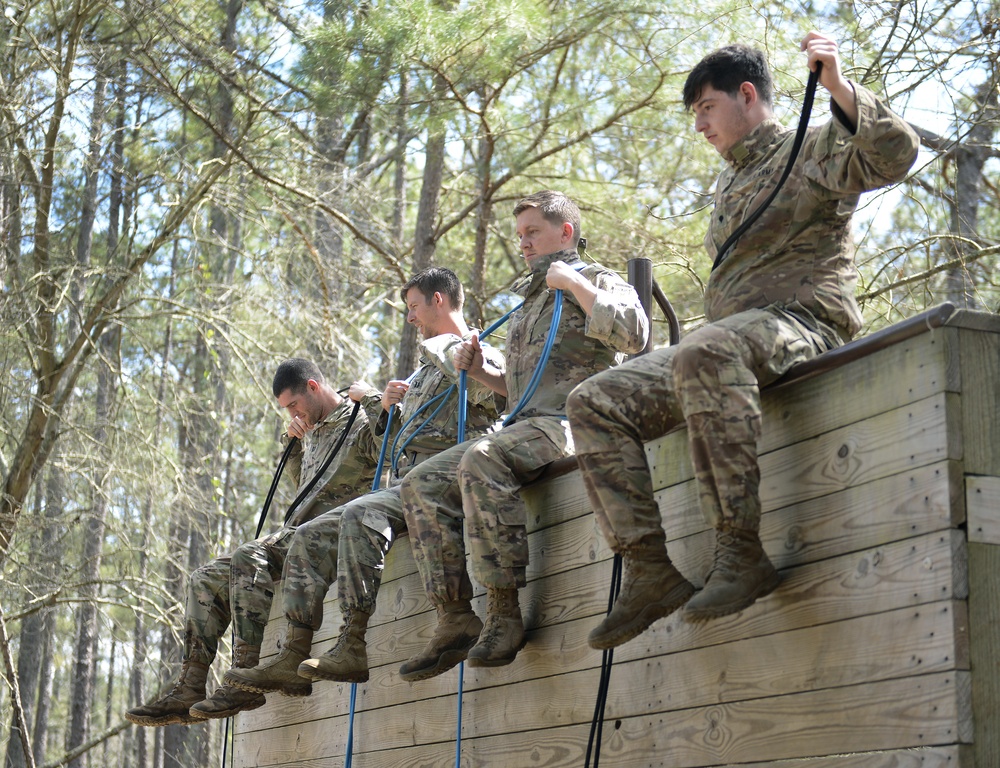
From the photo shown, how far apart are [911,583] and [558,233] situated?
6.74 ft

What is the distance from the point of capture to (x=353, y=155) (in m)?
17.1

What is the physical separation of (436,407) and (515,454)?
118 cm

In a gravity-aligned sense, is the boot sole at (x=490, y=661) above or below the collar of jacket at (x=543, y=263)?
below

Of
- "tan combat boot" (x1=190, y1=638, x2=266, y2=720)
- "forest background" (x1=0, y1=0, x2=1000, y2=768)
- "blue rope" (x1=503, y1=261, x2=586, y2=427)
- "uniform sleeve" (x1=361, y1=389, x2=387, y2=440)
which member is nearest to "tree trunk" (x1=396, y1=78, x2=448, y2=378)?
"forest background" (x1=0, y1=0, x2=1000, y2=768)

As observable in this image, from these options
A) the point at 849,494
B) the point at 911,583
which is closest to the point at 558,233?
the point at 849,494

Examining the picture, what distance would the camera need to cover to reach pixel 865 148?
3.04m

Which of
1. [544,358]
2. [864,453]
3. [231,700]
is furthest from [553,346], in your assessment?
[231,700]

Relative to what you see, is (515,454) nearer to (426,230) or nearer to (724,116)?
(724,116)

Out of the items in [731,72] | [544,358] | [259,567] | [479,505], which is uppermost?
[731,72]

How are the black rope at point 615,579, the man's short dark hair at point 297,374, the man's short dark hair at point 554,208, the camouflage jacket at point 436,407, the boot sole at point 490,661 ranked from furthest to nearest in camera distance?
the man's short dark hair at point 297,374
the camouflage jacket at point 436,407
the man's short dark hair at point 554,208
the boot sole at point 490,661
the black rope at point 615,579

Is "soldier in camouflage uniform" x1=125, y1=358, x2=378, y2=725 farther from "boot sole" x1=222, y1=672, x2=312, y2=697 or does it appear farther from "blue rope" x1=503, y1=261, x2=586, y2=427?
"blue rope" x1=503, y1=261, x2=586, y2=427

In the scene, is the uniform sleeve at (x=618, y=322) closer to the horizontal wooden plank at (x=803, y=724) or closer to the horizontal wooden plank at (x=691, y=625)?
the horizontal wooden plank at (x=691, y=625)

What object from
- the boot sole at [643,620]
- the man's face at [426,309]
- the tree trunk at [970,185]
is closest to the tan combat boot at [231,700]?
the man's face at [426,309]

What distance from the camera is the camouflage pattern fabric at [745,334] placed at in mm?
3027
